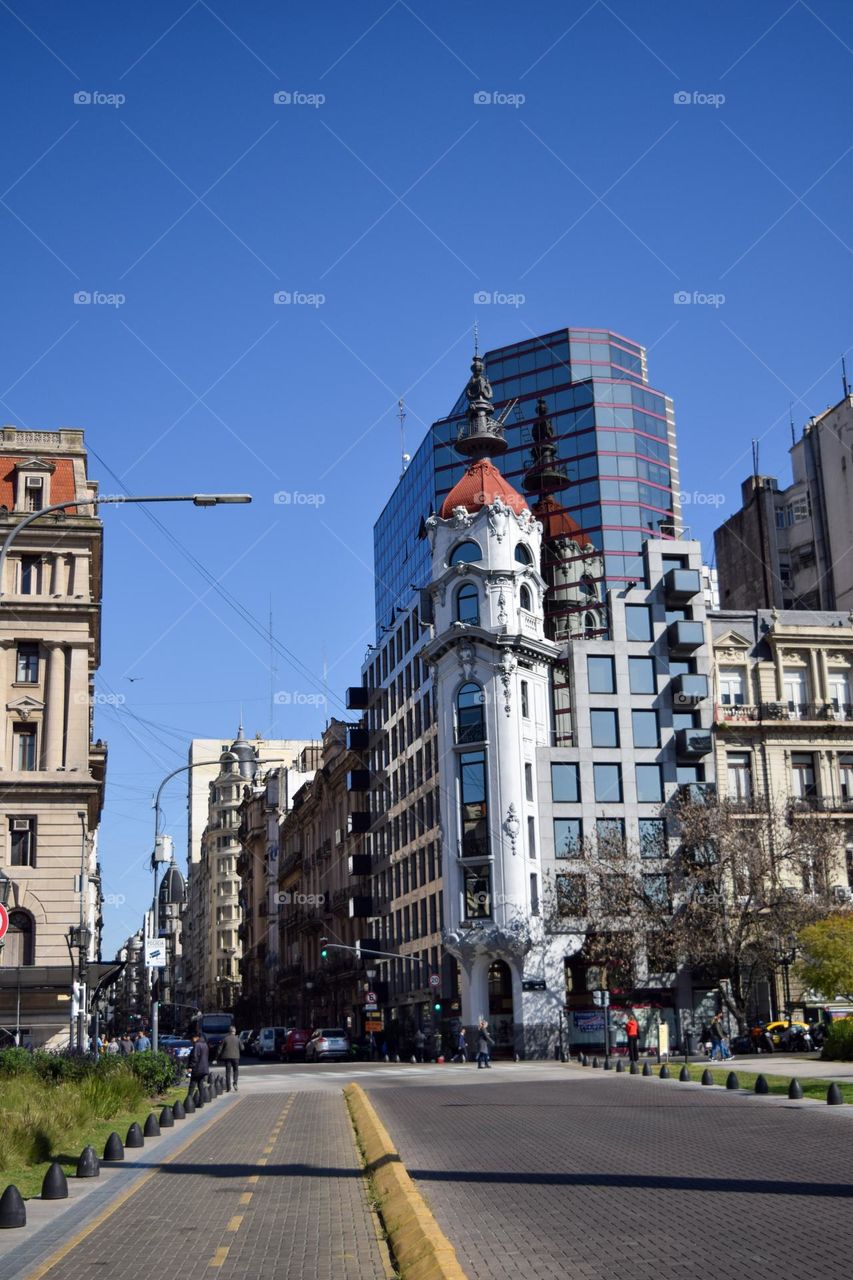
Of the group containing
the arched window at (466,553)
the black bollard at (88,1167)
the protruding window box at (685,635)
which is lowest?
the black bollard at (88,1167)

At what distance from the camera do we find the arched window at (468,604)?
65.6 metres

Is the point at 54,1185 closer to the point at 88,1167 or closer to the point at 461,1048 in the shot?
the point at 88,1167

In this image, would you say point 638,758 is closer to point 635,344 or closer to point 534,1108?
point 534,1108

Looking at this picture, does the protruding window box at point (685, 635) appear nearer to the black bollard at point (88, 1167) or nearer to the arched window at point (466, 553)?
the arched window at point (466, 553)

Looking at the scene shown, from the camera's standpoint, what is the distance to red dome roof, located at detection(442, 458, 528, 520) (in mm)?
67750

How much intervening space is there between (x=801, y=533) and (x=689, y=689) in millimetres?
19293

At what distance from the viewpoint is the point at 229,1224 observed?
1338 centimetres

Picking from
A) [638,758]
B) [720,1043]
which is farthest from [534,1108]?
[638,758]

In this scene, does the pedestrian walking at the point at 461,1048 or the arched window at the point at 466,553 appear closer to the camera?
the pedestrian walking at the point at 461,1048

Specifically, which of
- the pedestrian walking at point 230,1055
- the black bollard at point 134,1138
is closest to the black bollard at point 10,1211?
the black bollard at point 134,1138

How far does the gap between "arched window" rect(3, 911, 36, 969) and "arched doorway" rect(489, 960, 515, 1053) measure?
21.4 metres

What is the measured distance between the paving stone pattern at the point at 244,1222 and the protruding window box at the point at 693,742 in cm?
4466

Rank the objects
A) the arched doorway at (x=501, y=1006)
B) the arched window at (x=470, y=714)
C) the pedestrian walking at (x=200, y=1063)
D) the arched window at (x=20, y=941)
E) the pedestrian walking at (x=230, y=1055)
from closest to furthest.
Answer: the pedestrian walking at (x=200, y=1063) < the pedestrian walking at (x=230, y=1055) < the arched window at (x=20, y=941) < the arched doorway at (x=501, y=1006) < the arched window at (x=470, y=714)

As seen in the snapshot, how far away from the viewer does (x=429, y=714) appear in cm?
7200
